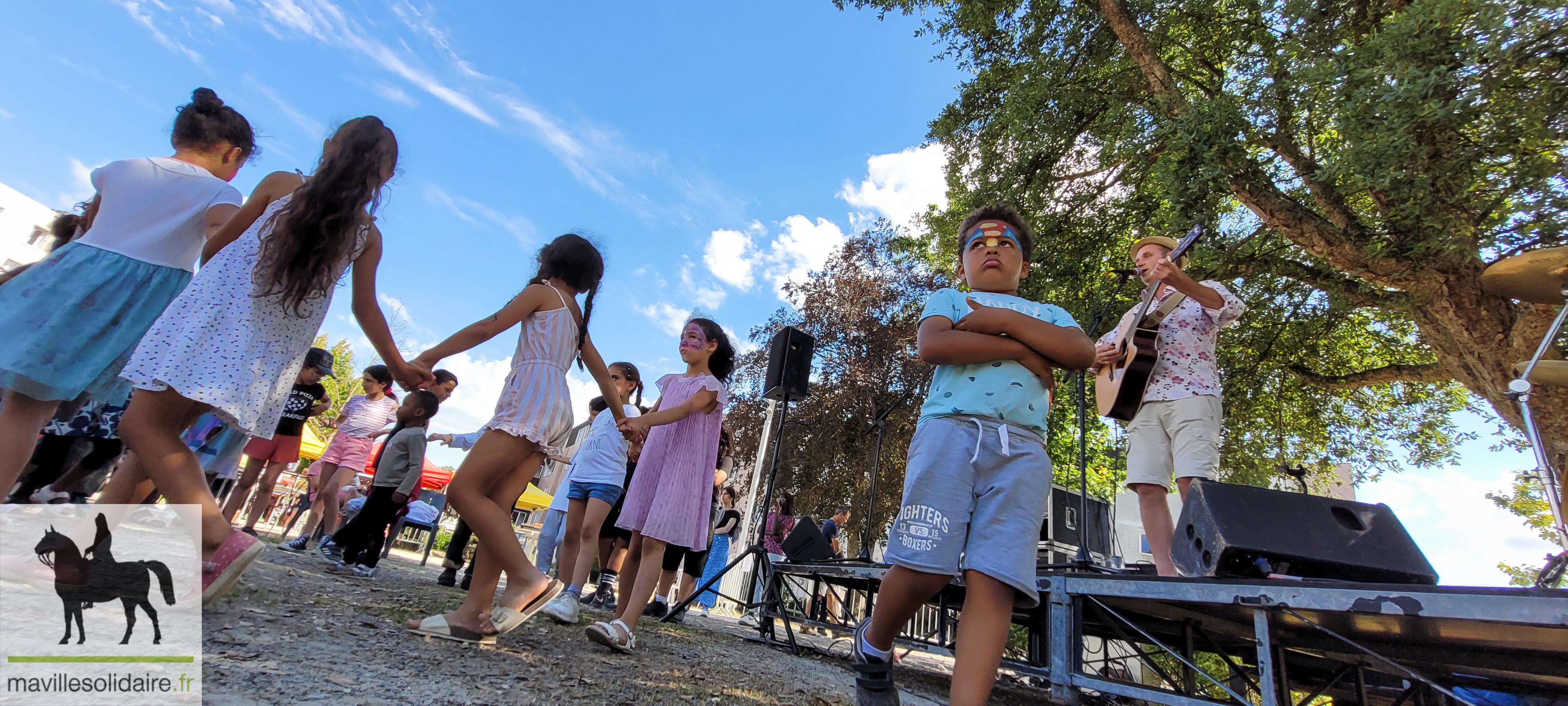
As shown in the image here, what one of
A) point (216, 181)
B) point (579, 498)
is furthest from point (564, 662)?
point (579, 498)

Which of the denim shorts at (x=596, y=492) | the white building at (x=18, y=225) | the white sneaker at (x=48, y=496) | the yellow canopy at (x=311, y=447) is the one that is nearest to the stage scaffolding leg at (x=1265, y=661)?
the denim shorts at (x=596, y=492)

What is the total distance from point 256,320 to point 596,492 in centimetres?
273

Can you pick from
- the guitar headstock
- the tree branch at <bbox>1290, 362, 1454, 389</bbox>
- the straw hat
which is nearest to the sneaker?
the guitar headstock

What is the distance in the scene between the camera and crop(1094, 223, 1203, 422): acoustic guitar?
12.0 feet

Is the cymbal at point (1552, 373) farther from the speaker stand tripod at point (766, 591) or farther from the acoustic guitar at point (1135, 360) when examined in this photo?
the speaker stand tripod at point (766, 591)

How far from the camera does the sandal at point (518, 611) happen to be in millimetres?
2322

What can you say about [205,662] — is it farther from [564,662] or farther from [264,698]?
[564,662]

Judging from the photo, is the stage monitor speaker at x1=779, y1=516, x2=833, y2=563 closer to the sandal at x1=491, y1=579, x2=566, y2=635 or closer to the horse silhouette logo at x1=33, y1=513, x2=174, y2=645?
the sandal at x1=491, y1=579, x2=566, y2=635

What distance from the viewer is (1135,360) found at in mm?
3664

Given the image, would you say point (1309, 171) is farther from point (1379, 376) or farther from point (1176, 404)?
point (1176, 404)

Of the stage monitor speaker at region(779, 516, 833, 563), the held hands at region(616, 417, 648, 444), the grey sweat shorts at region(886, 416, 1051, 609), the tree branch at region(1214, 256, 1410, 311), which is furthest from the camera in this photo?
the tree branch at region(1214, 256, 1410, 311)

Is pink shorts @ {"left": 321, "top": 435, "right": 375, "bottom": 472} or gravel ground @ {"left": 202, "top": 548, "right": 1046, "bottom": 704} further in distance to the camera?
pink shorts @ {"left": 321, "top": 435, "right": 375, "bottom": 472}

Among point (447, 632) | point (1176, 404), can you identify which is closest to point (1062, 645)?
point (1176, 404)

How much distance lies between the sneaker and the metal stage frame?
1.10 feet
